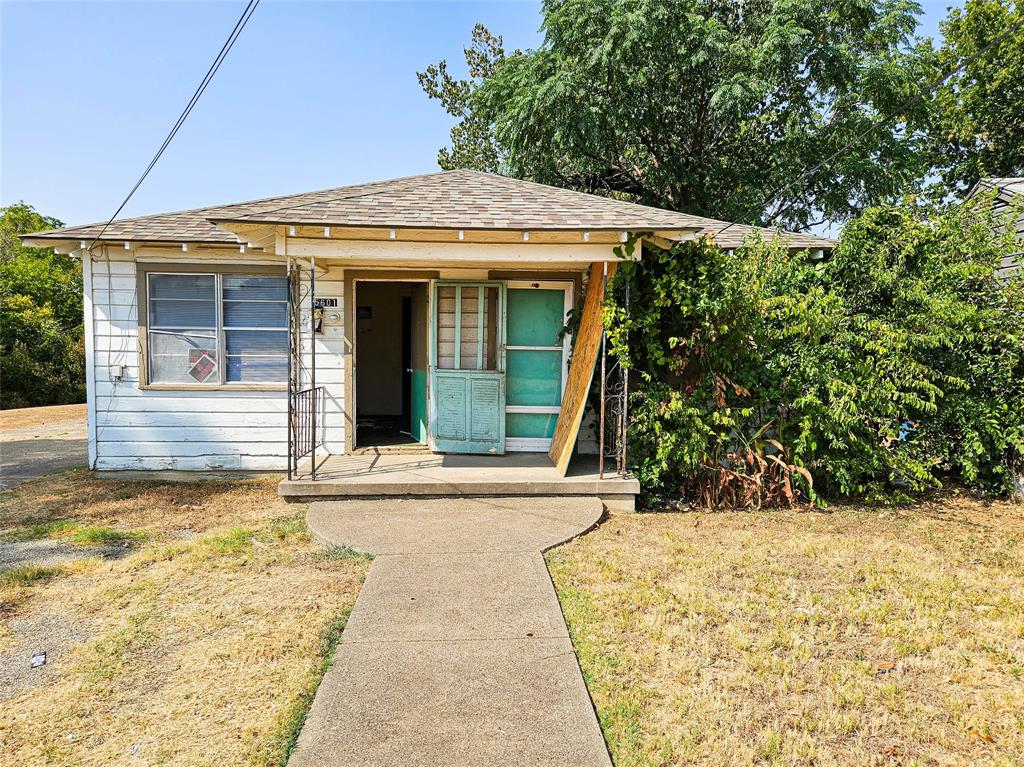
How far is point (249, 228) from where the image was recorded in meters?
5.85

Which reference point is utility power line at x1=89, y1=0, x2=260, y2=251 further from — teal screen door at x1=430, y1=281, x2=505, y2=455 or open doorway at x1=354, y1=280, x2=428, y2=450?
open doorway at x1=354, y1=280, x2=428, y2=450

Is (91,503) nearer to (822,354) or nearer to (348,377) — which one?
(348,377)

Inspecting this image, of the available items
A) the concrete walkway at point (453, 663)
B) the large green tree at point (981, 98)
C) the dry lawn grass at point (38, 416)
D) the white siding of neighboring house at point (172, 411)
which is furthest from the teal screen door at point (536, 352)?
the large green tree at point (981, 98)

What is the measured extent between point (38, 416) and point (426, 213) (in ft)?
46.8

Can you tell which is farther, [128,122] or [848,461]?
[128,122]

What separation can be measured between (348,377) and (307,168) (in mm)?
6948

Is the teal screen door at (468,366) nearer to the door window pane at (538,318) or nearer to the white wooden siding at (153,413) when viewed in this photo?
the door window pane at (538,318)

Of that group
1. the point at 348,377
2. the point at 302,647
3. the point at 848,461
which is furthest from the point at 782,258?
the point at 302,647

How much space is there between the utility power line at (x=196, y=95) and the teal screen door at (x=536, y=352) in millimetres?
4223

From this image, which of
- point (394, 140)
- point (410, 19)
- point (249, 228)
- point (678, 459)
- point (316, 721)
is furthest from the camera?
point (394, 140)

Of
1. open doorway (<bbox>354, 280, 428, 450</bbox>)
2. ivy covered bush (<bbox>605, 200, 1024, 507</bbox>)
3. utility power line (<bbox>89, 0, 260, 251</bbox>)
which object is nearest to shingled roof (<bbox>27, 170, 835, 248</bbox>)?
utility power line (<bbox>89, 0, 260, 251</bbox>)

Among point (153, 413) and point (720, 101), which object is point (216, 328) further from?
point (720, 101)

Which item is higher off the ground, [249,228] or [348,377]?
[249,228]

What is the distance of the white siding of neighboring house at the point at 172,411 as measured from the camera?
7.51m
